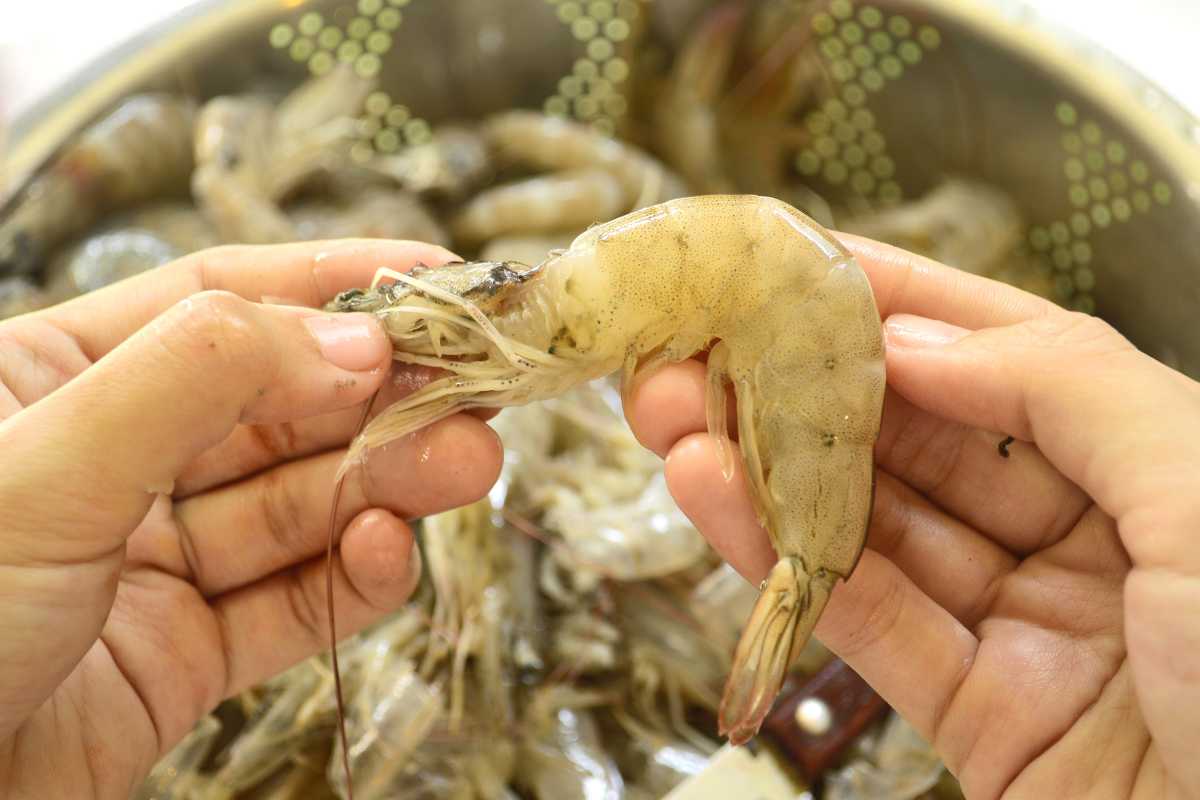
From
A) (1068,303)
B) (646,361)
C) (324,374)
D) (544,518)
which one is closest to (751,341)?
(646,361)

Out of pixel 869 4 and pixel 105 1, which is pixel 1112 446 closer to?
pixel 869 4

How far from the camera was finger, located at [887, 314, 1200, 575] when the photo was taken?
82 centimetres

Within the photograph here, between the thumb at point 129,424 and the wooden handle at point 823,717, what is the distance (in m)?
0.85

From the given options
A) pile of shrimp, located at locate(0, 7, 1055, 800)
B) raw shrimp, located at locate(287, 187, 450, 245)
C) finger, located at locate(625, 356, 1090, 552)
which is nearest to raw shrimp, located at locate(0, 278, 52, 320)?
pile of shrimp, located at locate(0, 7, 1055, 800)

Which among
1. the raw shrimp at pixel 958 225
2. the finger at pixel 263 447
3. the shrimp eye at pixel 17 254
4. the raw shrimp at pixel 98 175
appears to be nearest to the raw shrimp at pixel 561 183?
the raw shrimp at pixel 958 225

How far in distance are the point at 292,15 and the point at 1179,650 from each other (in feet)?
5.75

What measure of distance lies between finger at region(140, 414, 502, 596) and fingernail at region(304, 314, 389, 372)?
0.15 meters

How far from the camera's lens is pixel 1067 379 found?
35.0 inches

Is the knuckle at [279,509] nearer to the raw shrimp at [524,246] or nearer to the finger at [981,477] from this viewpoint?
the finger at [981,477]

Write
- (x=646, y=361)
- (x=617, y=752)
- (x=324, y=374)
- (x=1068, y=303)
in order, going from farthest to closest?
(x=1068, y=303) < (x=617, y=752) < (x=646, y=361) < (x=324, y=374)

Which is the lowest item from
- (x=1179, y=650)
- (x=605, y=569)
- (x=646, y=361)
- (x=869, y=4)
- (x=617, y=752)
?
(x=617, y=752)

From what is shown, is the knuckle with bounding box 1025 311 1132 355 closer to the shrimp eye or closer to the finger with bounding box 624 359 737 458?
the finger with bounding box 624 359 737 458

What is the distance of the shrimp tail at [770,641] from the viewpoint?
0.90 meters

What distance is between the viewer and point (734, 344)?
998 millimetres
